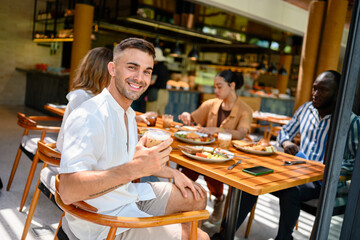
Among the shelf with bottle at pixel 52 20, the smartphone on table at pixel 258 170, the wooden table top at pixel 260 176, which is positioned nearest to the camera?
the wooden table top at pixel 260 176

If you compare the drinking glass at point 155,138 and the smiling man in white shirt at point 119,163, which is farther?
the drinking glass at point 155,138

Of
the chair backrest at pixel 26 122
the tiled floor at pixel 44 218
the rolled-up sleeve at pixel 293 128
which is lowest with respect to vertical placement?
the tiled floor at pixel 44 218

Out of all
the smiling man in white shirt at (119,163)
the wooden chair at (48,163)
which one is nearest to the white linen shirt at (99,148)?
the smiling man in white shirt at (119,163)

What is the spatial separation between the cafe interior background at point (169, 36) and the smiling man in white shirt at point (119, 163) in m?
3.99

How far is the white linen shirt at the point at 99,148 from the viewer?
43.0 inches

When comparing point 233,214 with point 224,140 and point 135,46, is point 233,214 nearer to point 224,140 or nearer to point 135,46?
point 224,140

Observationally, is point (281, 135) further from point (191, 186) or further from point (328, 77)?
point (191, 186)

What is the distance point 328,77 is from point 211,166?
1241 mm

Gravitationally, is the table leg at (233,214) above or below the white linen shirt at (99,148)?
below

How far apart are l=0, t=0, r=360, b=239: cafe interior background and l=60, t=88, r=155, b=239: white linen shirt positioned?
13.5 ft

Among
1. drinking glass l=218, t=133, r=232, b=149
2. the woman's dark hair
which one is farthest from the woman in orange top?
drinking glass l=218, t=133, r=232, b=149

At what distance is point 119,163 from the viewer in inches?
51.2

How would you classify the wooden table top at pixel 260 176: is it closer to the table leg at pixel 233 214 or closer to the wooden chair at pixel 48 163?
the table leg at pixel 233 214

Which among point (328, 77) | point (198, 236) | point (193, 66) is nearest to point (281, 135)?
point (328, 77)
